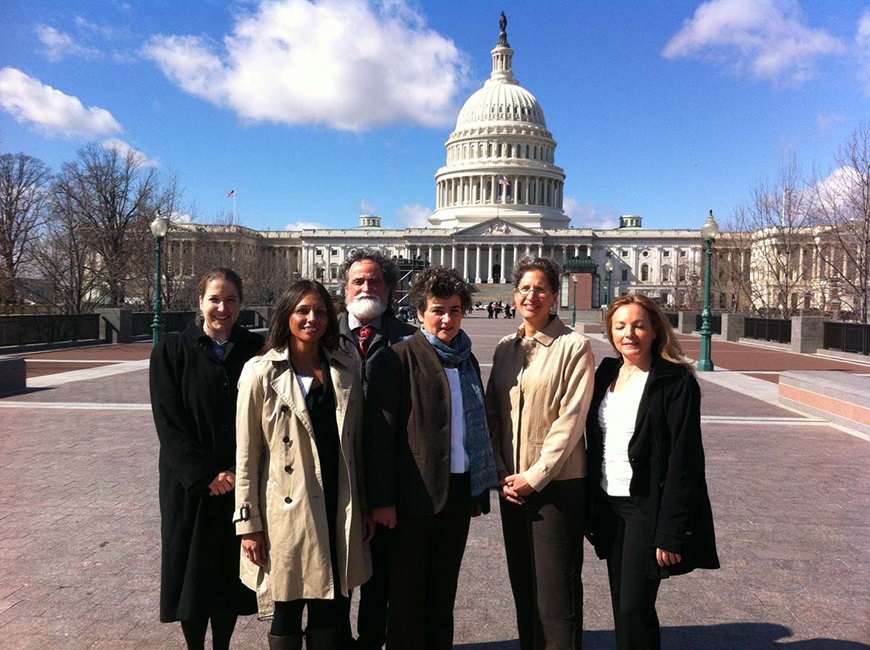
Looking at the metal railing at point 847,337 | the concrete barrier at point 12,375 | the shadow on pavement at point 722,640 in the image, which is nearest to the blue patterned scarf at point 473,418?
the shadow on pavement at point 722,640

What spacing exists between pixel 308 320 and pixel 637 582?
215 cm

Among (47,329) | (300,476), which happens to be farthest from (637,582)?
(47,329)

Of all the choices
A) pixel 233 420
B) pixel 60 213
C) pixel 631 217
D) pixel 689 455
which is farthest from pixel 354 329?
pixel 631 217

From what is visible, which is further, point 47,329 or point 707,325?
point 47,329

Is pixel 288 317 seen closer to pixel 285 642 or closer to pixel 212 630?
pixel 285 642

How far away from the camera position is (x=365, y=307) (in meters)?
4.31

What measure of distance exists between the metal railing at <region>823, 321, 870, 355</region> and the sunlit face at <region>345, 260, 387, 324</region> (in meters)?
24.6

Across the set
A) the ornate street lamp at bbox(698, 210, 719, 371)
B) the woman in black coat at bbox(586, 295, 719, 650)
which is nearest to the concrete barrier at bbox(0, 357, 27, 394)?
the woman in black coat at bbox(586, 295, 719, 650)

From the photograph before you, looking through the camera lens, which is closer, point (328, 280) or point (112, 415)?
point (112, 415)

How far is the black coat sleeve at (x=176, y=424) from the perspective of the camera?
3.52 m

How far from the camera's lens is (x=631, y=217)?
146m

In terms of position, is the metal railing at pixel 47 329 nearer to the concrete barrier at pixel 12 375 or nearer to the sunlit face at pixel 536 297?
the concrete barrier at pixel 12 375

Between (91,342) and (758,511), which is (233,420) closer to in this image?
(758,511)

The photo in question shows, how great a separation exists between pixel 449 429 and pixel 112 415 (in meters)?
9.94
